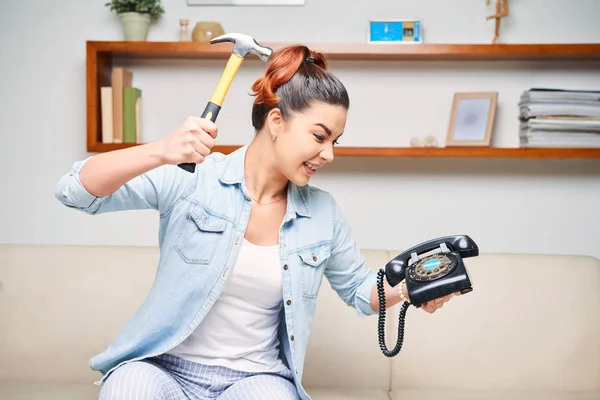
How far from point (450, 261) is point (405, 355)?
763 mm

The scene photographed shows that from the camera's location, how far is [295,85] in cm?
168

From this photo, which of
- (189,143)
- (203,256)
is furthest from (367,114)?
(189,143)

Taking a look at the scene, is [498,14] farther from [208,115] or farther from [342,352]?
[208,115]

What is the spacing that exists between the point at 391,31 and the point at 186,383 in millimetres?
1719

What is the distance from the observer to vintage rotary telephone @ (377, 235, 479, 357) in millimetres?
1552

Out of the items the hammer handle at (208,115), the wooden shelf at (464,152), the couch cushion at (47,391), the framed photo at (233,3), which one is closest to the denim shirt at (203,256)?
the hammer handle at (208,115)

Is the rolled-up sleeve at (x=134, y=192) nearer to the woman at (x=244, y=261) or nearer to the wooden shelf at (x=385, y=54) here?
the woman at (x=244, y=261)

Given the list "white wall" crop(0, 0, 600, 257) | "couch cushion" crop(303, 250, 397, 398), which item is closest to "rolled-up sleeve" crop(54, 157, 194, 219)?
"couch cushion" crop(303, 250, 397, 398)

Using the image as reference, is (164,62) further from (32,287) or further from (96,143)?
(32,287)

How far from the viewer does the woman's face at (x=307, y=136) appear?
5.42 feet

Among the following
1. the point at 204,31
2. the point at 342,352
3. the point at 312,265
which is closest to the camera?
the point at 312,265

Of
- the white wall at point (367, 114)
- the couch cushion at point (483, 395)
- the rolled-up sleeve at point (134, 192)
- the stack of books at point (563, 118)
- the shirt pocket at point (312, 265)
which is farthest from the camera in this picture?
the white wall at point (367, 114)

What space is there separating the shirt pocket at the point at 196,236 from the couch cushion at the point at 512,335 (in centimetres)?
84

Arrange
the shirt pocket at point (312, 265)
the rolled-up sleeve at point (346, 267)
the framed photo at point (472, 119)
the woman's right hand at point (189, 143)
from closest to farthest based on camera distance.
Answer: the woman's right hand at point (189, 143) < the shirt pocket at point (312, 265) < the rolled-up sleeve at point (346, 267) < the framed photo at point (472, 119)
